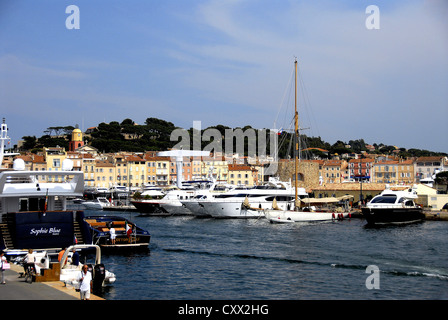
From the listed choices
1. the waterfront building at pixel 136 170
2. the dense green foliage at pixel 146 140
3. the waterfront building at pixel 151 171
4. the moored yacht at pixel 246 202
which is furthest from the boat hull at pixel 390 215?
the dense green foliage at pixel 146 140

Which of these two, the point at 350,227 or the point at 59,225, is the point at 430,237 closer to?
the point at 350,227

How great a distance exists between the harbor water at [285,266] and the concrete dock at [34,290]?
10.6 feet

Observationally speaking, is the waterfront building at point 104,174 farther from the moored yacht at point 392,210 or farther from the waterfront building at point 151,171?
the moored yacht at point 392,210

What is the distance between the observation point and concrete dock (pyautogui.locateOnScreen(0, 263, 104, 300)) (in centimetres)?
1461

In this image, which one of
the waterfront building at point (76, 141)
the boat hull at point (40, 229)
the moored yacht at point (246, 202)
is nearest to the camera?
the boat hull at point (40, 229)

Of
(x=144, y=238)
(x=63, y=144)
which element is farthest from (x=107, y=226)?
(x=63, y=144)

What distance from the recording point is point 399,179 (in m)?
109

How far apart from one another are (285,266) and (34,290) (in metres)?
12.6

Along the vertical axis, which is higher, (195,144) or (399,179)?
(195,144)

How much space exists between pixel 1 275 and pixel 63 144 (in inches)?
5661

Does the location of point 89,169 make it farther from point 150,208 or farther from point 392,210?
point 392,210

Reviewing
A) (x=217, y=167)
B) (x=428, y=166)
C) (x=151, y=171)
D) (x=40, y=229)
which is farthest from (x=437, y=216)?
(x=151, y=171)

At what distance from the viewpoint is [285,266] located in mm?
24906

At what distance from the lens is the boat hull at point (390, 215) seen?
44094mm
